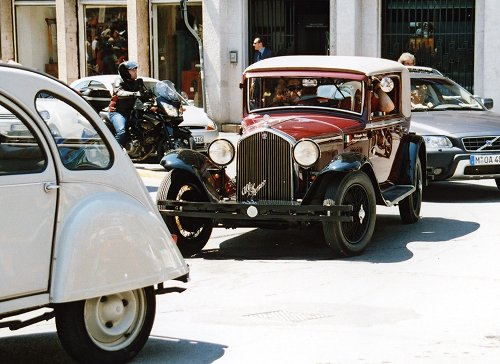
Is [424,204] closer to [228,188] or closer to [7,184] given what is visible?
[228,188]

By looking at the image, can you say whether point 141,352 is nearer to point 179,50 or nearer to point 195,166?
point 195,166

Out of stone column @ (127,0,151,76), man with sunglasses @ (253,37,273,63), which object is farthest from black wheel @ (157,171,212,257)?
stone column @ (127,0,151,76)

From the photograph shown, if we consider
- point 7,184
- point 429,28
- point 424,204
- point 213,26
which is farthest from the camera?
point 213,26

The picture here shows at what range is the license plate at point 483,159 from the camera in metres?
14.8

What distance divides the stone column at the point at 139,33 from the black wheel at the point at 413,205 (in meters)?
15.8

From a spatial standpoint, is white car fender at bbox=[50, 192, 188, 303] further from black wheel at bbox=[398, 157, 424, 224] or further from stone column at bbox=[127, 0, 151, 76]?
stone column at bbox=[127, 0, 151, 76]

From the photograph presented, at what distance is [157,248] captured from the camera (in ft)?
22.3

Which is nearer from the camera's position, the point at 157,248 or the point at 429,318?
the point at 157,248

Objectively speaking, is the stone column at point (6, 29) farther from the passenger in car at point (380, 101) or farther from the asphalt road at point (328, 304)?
the passenger in car at point (380, 101)

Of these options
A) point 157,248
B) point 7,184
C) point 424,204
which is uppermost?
point 7,184

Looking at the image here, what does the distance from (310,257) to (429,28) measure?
15.1 meters

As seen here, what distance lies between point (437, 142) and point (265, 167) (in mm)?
4692

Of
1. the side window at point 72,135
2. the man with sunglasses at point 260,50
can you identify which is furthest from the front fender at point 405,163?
the man with sunglasses at point 260,50

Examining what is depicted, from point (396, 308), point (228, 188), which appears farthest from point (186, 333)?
point (228, 188)
